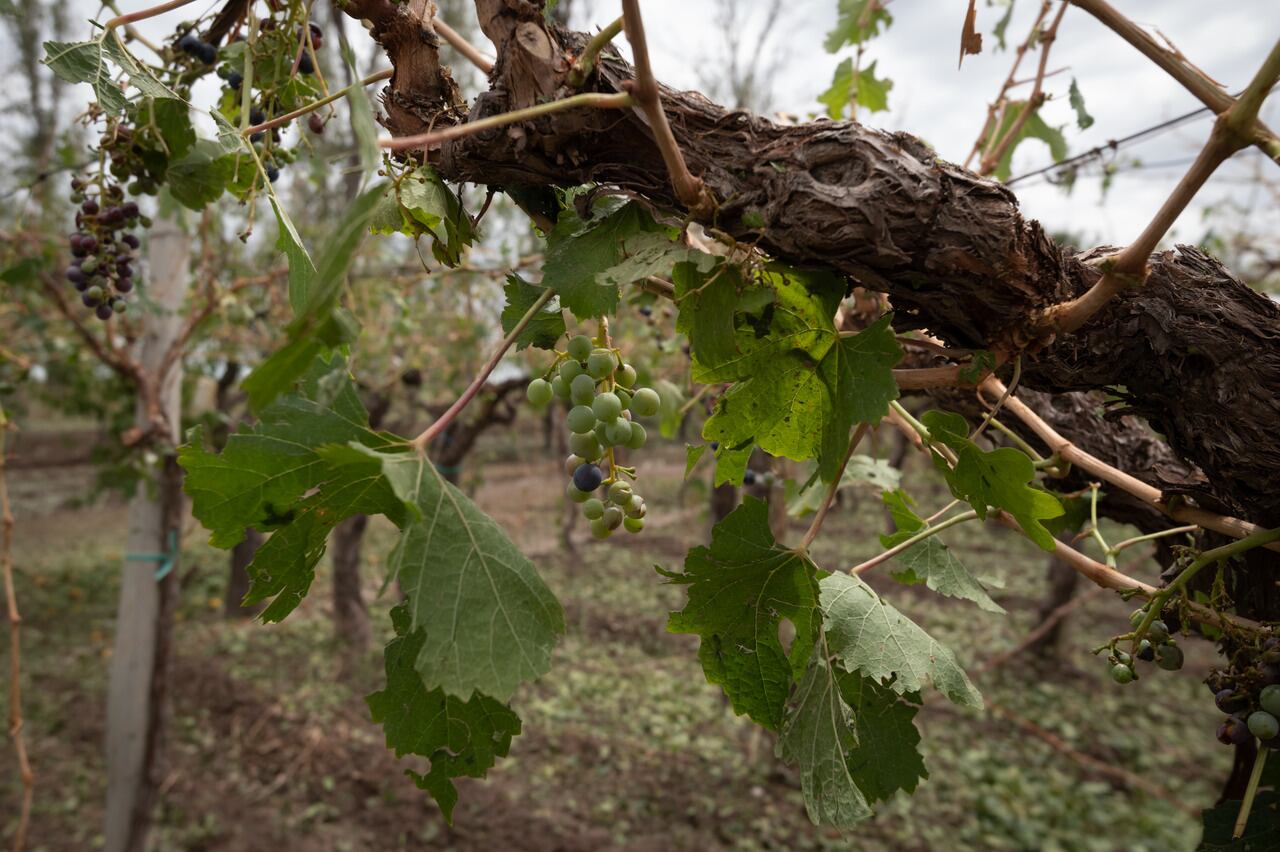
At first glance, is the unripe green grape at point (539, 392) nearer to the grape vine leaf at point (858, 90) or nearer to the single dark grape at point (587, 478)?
the single dark grape at point (587, 478)

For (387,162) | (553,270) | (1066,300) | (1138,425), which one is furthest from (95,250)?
(1138,425)

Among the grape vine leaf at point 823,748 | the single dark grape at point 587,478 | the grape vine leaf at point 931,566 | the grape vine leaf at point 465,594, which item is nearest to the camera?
the grape vine leaf at point 465,594

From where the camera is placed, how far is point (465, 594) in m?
0.74

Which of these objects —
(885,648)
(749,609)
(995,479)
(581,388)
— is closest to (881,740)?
(885,648)

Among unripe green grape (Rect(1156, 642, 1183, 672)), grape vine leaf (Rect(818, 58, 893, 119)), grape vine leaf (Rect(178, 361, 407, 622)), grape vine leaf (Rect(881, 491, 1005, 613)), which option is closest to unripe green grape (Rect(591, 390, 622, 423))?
grape vine leaf (Rect(178, 361, 407, 622))

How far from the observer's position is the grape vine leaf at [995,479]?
851mm

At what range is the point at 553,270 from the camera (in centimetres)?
81

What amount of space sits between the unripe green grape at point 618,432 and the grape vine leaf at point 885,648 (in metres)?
0.38

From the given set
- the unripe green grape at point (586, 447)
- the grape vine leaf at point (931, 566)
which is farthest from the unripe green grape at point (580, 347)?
the grape vine leaf at point (931, 566)

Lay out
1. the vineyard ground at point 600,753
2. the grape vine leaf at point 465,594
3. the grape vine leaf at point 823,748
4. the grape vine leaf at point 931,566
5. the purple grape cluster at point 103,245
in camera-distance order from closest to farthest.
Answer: the grape vine leaf at point 465,594, the grape vine leaf at point 823,748, the grape vine leaf at point 931,566, the purple grape cluster at point 103,245, the vineyard ground at point 600,753

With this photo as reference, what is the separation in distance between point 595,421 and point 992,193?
54 cm

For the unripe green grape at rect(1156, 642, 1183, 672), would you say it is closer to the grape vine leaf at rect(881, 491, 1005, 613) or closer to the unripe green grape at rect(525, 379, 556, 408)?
the grape vine leaf at rect(881, 491, 1005, 613)

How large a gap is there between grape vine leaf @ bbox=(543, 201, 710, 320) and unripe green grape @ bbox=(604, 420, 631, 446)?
0.56ft

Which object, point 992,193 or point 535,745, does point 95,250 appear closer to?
point 992,193
